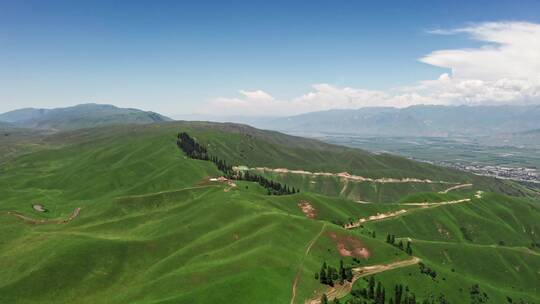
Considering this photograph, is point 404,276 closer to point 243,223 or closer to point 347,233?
point 347,233

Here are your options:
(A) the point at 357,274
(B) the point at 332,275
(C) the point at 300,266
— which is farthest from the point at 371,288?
(C) the point at 300,266

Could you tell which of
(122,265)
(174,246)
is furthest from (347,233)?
(122,265)

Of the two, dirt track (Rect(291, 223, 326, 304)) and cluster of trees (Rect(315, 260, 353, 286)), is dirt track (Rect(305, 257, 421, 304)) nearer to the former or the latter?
cluster of trees (Rect(315, 260, 353, 286))

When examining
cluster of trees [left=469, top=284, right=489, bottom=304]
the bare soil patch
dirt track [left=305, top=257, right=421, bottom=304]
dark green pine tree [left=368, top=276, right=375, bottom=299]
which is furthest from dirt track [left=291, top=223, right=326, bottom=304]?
Result: cluster of trees [left=469, top=284, right=489, bottom=304]

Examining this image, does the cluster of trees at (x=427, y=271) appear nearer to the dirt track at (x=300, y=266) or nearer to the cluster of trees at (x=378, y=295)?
the cluster of trees at (x=378, y=295)

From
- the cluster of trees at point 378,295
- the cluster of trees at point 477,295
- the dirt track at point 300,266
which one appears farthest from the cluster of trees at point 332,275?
the cluster of trees at point 477,295

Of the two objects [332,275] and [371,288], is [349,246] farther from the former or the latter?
[371,288]
